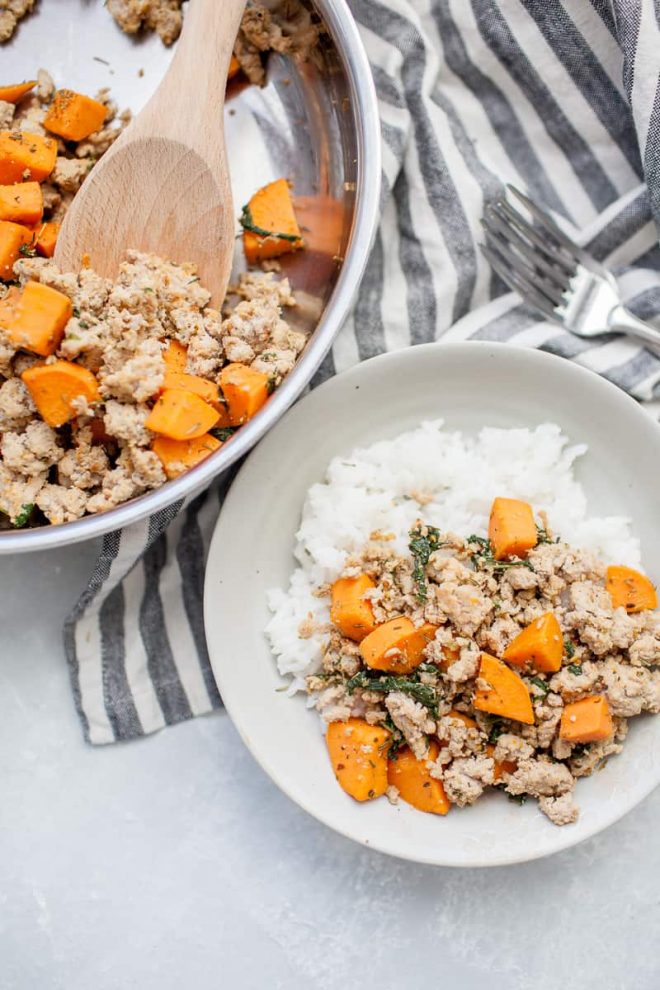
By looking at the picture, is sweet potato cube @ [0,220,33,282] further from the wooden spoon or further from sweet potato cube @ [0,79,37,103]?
sweet potato cube @ [0,79,37,103]

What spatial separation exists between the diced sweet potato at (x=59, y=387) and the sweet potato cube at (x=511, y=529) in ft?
3.30

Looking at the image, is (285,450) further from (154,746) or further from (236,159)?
(154,746)

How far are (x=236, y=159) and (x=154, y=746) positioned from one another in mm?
1660

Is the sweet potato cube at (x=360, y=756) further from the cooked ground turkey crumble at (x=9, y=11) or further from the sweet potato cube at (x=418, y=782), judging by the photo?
the cooked ground turkey crumble at (x=9, y=11)

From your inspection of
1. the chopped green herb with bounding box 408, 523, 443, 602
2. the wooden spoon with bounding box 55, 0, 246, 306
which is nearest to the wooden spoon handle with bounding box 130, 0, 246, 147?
the wooden spoon with bounding box 55, 0, 246, 306

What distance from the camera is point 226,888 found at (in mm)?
2443

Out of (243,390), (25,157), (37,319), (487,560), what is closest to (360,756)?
(487,560)

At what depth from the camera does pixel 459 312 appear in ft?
8.08

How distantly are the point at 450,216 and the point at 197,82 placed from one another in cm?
77

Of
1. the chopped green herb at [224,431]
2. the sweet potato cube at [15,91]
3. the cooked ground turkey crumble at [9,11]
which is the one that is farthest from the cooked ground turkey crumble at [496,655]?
the cooked ground turkey crumble at [9,11]

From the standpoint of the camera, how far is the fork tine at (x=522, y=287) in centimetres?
236

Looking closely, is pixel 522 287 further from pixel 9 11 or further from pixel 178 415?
pixel 9 11

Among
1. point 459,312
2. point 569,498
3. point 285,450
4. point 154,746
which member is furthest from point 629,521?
point 154,746

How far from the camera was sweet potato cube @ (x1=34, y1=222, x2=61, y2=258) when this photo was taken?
6.88ft
